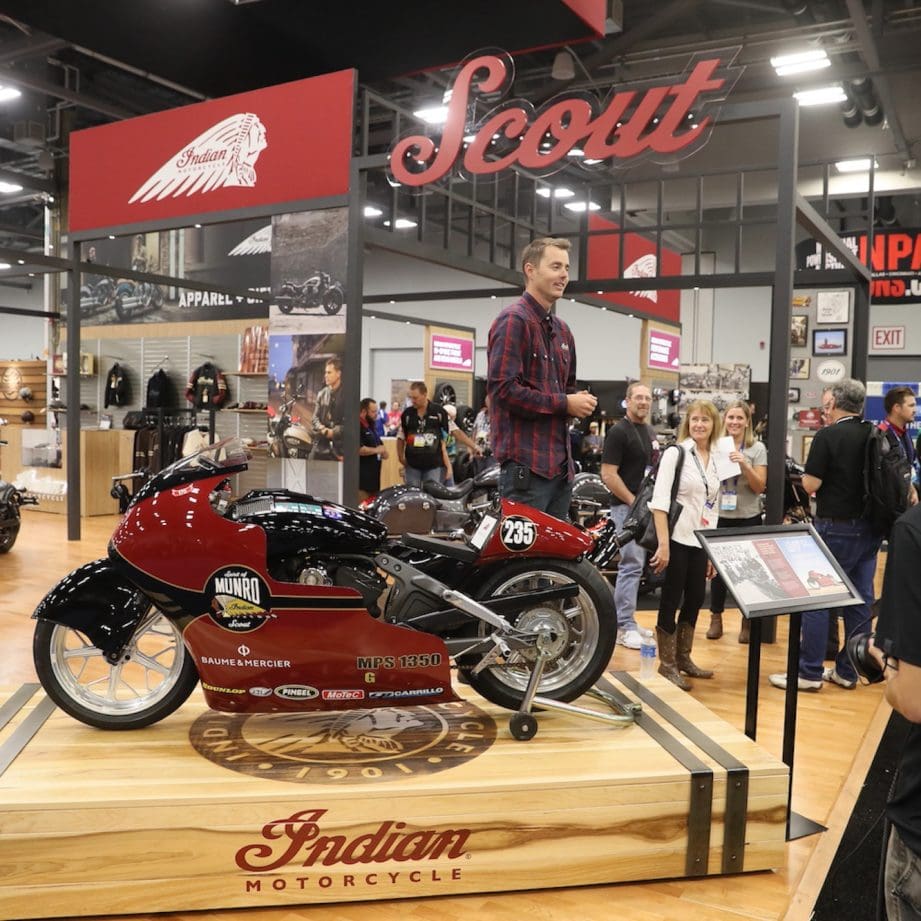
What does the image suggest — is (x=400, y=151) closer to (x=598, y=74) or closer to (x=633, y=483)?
(x=633, y=483)

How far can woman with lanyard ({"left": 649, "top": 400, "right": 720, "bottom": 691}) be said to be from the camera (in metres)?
4.20

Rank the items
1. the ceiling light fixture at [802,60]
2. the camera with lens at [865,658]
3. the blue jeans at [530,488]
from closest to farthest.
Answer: the camera with lens at [865,658], the blue jeans at [530,488], the ceiling light fixture at [802,60]

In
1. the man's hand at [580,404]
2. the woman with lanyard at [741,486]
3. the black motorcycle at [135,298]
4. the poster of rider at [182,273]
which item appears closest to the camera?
the man's hand at [580,404]


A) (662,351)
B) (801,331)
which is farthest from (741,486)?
(801,331)

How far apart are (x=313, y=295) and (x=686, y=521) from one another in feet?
10.3

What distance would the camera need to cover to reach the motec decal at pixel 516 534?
294 cm

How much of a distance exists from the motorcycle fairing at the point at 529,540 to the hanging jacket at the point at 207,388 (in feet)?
32.4

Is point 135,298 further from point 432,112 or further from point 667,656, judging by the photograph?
point 667,656

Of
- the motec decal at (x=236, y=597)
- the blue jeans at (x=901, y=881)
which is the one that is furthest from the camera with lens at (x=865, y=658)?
the motec decal at (x=236, y=597)

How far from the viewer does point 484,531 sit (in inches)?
116

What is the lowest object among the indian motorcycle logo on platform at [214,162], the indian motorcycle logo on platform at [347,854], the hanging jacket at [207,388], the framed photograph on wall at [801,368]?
the indian motorcycle logo on platform at [347,854]

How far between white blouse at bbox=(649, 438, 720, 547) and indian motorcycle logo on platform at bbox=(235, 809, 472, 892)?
2189 millimetres

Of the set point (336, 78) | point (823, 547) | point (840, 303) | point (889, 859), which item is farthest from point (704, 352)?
point (889, 859)

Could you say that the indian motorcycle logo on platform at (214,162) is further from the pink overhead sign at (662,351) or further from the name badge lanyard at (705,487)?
the pink overhead sign at (662,351)
